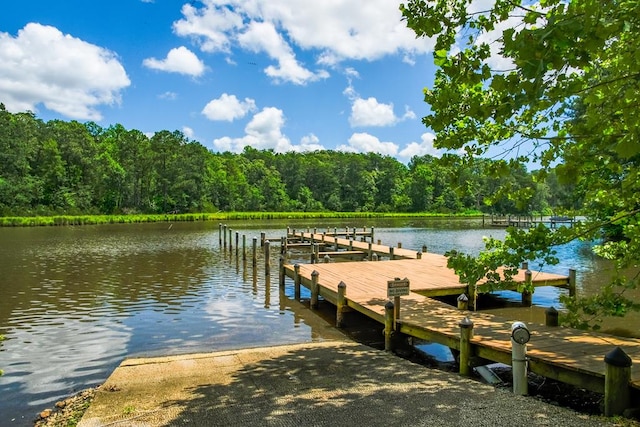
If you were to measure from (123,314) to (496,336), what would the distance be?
9.90 metres

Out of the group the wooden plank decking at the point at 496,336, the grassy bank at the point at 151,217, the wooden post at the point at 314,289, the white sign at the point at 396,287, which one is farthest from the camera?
the grassy bank at the point at 151,217

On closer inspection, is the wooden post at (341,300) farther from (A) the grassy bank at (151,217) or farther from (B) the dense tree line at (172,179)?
(A) the grassy bank at (151,217)

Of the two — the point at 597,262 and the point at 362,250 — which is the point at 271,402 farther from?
the point at 597,262

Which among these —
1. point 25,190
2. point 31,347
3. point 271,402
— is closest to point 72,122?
point 25,190

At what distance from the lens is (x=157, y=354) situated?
30.9 feet

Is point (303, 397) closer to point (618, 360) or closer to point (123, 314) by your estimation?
point (618, 360)

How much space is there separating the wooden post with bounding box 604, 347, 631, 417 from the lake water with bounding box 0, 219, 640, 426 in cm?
654

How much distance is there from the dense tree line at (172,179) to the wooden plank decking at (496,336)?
2781 cm

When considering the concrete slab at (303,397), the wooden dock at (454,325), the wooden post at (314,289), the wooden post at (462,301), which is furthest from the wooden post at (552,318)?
the wooden post at (314,289)

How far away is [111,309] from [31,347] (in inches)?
139

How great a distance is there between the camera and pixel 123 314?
41.5 feet

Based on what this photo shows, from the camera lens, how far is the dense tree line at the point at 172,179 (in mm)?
57938

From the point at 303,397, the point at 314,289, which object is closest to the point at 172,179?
the point at 314,289

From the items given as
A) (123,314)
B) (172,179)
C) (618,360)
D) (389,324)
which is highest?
(172,179)
